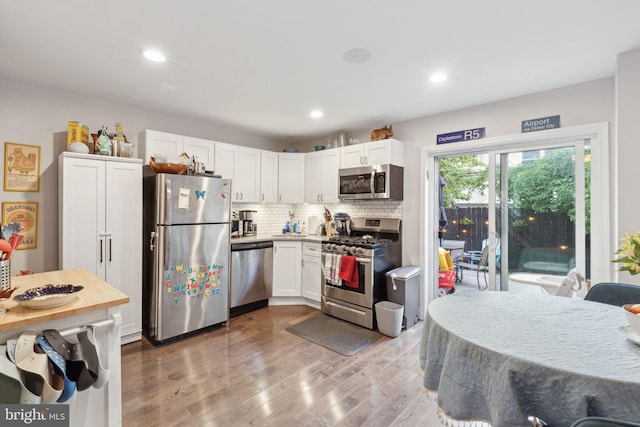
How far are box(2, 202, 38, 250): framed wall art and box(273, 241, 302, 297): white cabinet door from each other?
2531 millimetres

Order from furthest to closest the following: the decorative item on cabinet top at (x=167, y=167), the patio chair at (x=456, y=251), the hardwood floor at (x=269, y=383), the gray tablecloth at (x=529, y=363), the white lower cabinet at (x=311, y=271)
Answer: the patio chair at (x=456, y=251) → the white lower cabinet at (x=311, y=271) → the decorative item on cabinet top at (x=167, y=167) → the hardwood floor at (x=269, y=383) → the gray tablecloth at (x=529, y=363)

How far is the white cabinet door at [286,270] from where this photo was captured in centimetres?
427

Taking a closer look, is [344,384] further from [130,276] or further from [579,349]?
[130,276]

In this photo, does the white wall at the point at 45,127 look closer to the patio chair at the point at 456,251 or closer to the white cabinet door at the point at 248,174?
the white cabinet door at the point at 248,174

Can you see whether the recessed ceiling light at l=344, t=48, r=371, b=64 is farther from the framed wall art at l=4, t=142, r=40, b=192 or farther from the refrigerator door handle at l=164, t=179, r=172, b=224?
the framed wall art at l=4, t=142, r=40, b=192

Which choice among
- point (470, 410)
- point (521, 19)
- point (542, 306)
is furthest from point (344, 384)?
point (521, 19)

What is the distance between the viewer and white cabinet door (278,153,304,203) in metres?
4.72

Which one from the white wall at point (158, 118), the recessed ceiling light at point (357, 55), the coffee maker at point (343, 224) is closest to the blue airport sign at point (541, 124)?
the white wall at point (158, 118)

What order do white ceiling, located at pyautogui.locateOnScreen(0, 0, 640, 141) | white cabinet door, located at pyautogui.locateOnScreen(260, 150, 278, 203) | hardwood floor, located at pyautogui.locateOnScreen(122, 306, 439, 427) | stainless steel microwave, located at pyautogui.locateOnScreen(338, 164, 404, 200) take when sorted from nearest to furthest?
white ceiling, located at pyautogui.locateOnScreen(0, 0, 640, 141)
hardwood floor, located at pyautogui.locateOnScreen(122, 306, 439, 427)
stainless steel microwave, located at pyautogui.locateOnScreen(338, 164, 404, 200)
white cabinet door, located at pyautogui.locateOnScreen(260, 150, 278, 203)

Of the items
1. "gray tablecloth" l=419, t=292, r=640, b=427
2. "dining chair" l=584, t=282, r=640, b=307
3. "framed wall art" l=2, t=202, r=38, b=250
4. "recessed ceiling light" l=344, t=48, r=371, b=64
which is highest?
"recessed ceiling light" l=344, t=48, r=371, b=64

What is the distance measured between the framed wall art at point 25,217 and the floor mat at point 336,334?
8.88 feet

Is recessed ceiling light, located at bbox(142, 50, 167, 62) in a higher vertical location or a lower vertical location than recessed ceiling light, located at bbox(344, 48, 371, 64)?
higher

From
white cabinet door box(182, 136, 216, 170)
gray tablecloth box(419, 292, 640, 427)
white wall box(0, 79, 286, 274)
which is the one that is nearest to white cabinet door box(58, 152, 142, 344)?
white wall box(0, 79, 286, 274)
